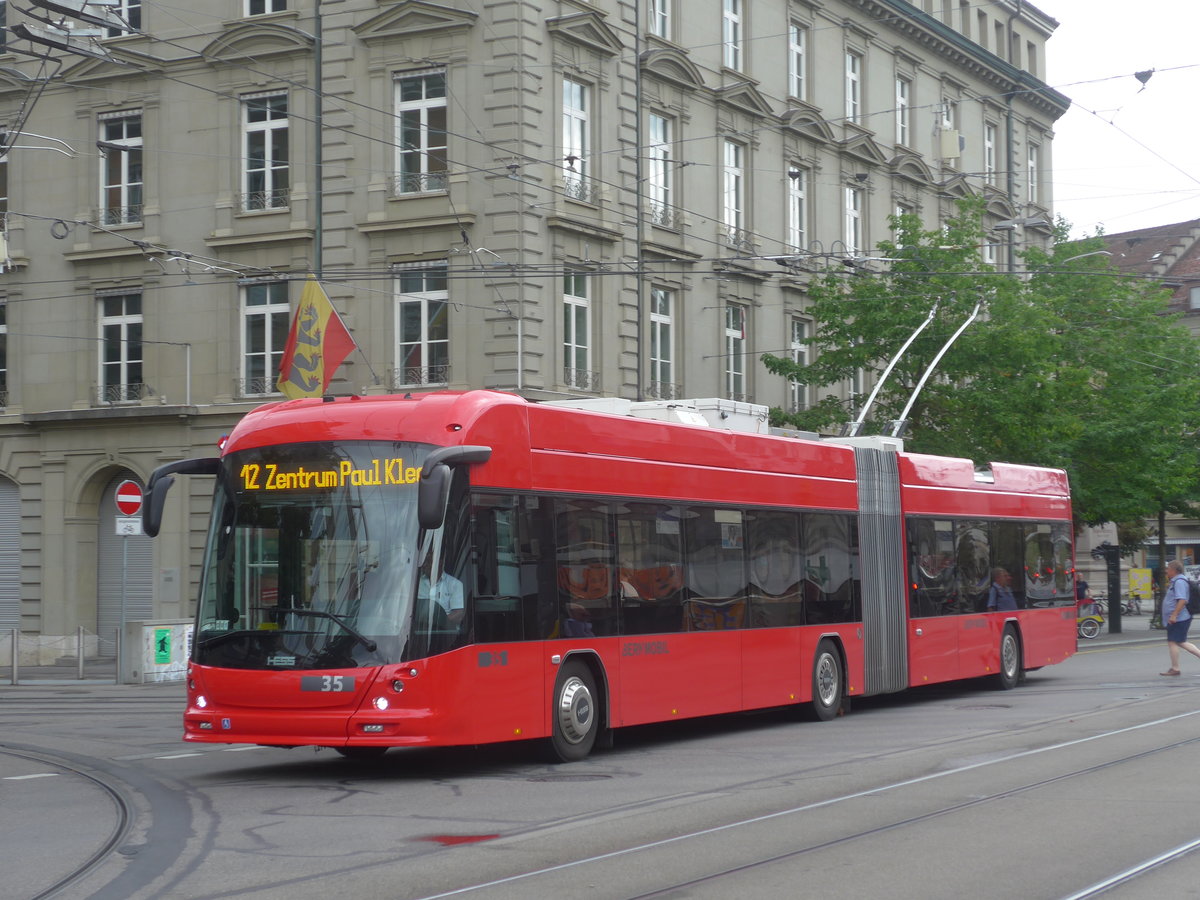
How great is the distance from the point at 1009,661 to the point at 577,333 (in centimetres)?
1160

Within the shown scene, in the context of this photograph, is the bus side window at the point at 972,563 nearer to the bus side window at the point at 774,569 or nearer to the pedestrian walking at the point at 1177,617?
the pedestrian walking at the point at 1177,617

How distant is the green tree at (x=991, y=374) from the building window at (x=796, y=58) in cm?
463

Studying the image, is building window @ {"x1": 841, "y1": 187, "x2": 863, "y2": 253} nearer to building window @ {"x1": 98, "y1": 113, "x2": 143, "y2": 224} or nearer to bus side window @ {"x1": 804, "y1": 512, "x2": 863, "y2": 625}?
building window @ {"x1": 98, "y1": 113, "x2": 143, "y2": 224}

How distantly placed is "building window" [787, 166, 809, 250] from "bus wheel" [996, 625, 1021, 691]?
17.3m

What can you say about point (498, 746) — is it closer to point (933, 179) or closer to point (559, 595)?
point (559, 595)

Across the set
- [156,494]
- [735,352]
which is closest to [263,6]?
[735,352]

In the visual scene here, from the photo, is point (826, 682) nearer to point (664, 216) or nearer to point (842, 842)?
point (842, 842)

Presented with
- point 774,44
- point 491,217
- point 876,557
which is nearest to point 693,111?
point 774,44

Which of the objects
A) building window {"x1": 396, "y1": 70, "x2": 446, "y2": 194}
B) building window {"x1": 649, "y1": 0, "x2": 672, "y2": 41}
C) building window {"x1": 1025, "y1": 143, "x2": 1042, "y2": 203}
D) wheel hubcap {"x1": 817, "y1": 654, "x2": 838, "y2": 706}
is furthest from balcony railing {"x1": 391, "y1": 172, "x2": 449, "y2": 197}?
building window {"x1": 1025, "y1": 143, "x2": 1042, "y2": 203}

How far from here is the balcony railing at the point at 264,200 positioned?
3155 centimetres

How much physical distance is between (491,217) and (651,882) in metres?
22.4

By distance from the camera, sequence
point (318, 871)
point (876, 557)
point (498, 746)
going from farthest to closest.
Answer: point (876, 557)
point (498, 746)
point (318, 871)

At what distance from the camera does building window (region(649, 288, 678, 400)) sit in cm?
3322

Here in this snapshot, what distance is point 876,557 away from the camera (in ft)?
62.5
